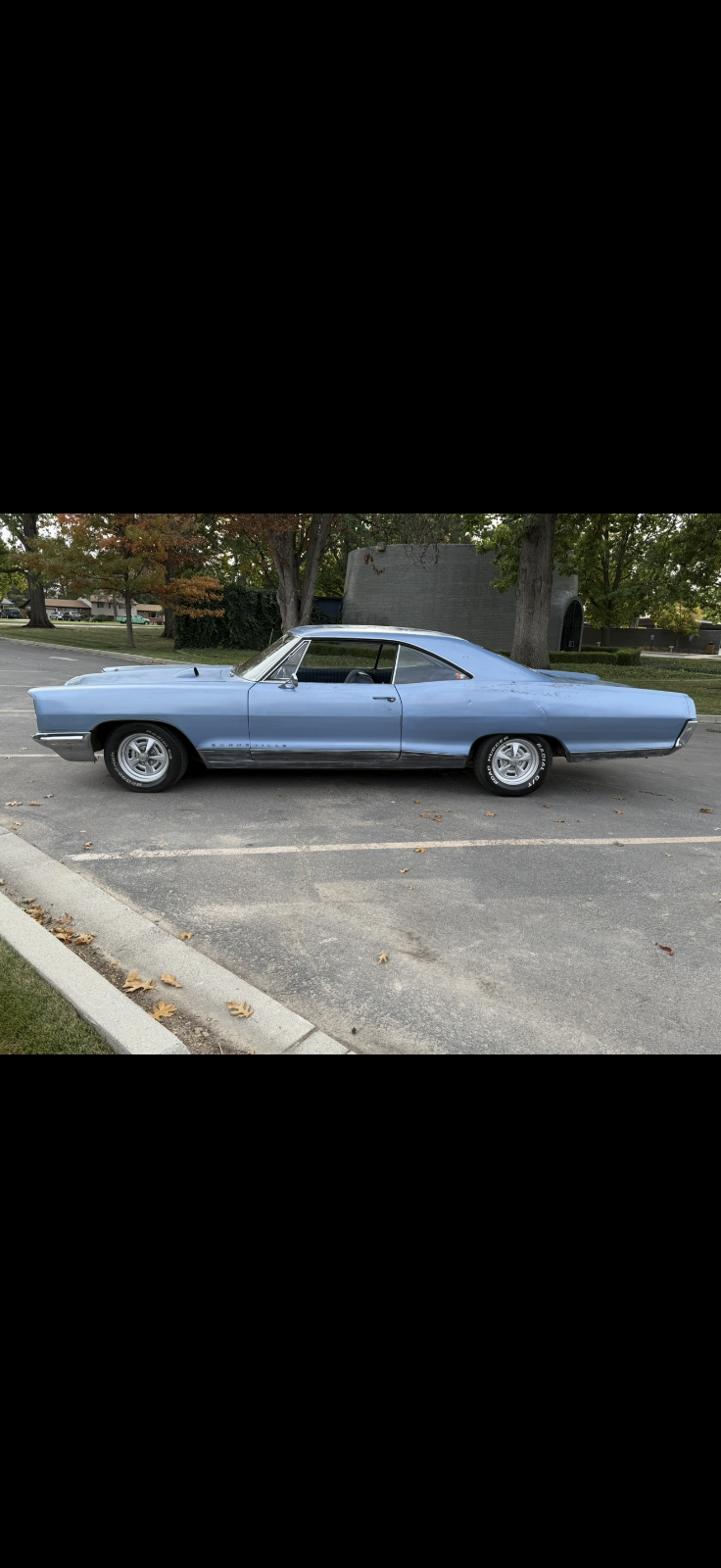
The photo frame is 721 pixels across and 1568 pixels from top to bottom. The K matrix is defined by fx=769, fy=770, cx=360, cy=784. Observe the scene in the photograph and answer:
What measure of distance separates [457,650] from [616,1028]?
13.4 ft

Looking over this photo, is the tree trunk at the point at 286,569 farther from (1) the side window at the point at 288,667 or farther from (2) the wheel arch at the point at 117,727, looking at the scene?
(2) the wheel arch at the point at 117,727

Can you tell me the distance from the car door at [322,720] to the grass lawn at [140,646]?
1232 cm

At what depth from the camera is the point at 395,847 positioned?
16.6ft

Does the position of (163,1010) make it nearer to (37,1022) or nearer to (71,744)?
(37,1022)

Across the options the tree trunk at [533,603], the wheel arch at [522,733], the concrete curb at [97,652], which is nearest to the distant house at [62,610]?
the concrete curb at [97,652]

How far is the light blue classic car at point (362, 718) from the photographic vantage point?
6.02 metres

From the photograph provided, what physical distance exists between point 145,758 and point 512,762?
3.01 m

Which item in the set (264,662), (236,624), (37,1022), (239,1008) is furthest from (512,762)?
(236,624)
